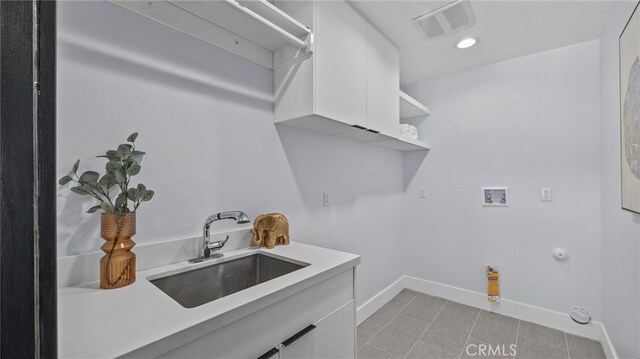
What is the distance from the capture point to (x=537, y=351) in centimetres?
190

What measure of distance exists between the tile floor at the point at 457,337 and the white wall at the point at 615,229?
334mm

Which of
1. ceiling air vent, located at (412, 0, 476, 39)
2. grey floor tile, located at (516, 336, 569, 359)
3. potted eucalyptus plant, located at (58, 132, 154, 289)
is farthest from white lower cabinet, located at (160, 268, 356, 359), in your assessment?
ceiling air vent, located at (412, 0, 476, 39)

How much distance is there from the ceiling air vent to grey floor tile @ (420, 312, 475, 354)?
7.43ft

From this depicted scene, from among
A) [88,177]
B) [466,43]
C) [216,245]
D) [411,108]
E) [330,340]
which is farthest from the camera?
[411,108]

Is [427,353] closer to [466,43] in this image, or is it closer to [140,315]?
[140,315]

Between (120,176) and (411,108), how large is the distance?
244 centimetres

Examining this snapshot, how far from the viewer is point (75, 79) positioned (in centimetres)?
93

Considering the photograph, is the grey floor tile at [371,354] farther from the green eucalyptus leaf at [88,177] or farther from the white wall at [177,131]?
the green eucalyptus leaf at [88,177]

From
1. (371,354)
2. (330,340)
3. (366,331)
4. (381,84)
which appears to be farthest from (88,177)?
(366,331)

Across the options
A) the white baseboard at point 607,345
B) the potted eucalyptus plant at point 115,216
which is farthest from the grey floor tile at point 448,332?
the potted eucalyptus plant at point 115,216

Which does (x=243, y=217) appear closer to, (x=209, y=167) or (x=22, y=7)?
(x=209, y=167)

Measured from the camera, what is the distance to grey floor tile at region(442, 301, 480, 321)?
2352mm

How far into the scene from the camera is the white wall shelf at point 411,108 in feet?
7.96

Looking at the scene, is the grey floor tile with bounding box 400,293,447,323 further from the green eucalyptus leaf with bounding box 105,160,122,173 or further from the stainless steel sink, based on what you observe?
the green eucalyptus leaf with bounding box 105,160,122,173
